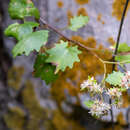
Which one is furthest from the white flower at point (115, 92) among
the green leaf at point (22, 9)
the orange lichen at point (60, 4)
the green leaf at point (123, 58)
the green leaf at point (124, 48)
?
the orange lichen at point (60, 4)

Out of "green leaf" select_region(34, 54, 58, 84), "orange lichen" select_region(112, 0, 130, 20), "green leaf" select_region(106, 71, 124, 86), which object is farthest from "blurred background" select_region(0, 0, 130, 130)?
"green leaf" select_region(34, 54, 58, 84)

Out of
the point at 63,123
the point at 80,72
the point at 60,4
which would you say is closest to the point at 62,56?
the point at 80,72

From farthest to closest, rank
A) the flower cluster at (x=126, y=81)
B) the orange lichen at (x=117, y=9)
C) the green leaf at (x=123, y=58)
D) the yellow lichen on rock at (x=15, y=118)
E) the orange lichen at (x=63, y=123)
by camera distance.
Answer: the yellow lichen on rock at (x=15, y=118) → the orange lichen at (x=63, y=123) → the orange lichen at (x=117, y=9) → the green leaf at (x=123, y=58) → the flower cluster at (x=126, y=81)

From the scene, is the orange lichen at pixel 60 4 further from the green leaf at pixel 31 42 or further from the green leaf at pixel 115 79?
the green leaf at pixel 115 79

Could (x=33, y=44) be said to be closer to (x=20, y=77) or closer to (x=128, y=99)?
(x=128, y=99)

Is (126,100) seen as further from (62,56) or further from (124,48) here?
(62,56)

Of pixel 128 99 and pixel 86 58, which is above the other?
pixel 86 58

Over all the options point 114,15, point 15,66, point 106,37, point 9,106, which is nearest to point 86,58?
point 106,37
